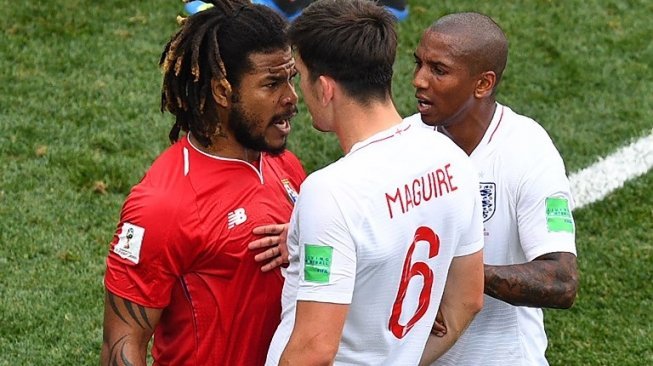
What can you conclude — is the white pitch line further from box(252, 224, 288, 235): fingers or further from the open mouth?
box(252, 224, 288, 235): fingers

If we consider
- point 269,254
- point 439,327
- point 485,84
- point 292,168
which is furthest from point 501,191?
point 269,254

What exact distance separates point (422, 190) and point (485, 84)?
109 centimetres

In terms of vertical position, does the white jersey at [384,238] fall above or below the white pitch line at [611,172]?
above

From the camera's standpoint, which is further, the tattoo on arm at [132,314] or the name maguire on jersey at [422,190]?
the tattoo on arm at [132,314]

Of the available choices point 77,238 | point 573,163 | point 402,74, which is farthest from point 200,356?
point 402,74

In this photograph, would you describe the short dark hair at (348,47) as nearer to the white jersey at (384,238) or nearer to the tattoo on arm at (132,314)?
the white jersey at (384,238)

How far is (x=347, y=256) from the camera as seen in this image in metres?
3.30

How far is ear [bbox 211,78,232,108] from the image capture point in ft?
13.1

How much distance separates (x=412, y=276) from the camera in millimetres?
3518

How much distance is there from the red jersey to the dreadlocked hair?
126 millimetres

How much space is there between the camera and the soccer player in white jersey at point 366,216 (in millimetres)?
3299

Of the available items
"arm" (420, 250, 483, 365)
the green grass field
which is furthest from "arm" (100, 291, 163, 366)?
the green grass field

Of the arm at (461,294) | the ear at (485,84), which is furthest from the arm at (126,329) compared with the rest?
the ear at (485,84)

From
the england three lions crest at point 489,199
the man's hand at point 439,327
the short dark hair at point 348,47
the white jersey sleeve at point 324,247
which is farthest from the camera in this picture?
the england three lions crest at point 489,199
